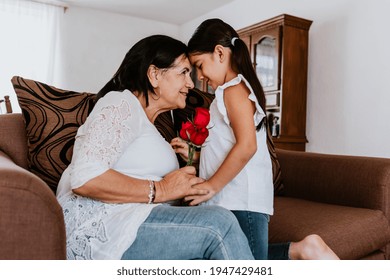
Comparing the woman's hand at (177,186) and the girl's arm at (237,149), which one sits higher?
the girl's arm at (237,149)

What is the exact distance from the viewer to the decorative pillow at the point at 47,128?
1251 millimetres

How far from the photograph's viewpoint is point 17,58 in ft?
14.9

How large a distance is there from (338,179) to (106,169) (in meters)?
1.10

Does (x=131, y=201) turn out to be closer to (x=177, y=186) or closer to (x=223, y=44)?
(x=177, y=186)

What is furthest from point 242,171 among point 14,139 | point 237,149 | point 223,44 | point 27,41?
point 27,41

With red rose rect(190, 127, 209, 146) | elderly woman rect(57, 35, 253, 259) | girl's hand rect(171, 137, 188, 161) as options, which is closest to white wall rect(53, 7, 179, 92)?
girl's hand rect(171, 137, 188, 161)

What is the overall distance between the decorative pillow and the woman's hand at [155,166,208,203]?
418 mm

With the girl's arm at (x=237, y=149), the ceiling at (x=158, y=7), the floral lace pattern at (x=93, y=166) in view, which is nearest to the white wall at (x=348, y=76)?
the ceiling at (x=158, y=7)

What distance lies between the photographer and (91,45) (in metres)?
5.04

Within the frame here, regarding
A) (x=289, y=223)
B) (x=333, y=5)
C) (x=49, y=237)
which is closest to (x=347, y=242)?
(x=289, y=223)

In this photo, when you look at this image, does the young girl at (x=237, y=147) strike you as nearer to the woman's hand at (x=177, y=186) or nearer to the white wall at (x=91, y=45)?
the woman's hand at (x=177, y=186)

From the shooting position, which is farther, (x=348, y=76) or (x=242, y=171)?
(x=348, y=76)

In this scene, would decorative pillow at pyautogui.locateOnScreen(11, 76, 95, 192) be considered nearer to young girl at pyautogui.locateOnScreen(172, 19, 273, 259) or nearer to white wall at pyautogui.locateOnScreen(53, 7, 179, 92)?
young girl at pyautogui.locateOnScreen(172, 19, 273, 259)

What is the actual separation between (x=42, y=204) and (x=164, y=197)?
378 mm
